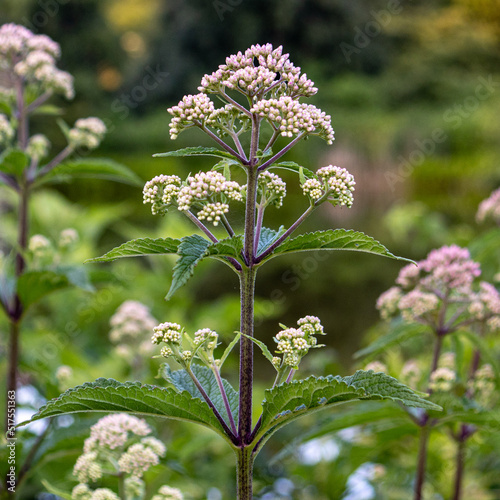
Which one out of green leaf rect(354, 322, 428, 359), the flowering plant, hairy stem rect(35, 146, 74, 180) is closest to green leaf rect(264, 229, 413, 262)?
the flowering plant

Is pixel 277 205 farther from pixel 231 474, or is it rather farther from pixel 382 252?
pixel 231 474

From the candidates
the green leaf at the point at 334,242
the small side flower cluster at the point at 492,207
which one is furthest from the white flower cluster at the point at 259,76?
the small side flower cluster at the point at 492,207

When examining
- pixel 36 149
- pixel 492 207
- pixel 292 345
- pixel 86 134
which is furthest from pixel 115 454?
pixel 492 207

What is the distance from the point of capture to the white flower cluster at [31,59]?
98.9 inches

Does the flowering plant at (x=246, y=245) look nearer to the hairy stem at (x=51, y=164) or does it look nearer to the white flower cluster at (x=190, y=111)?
the white flower cluster at (x=190, y=111)

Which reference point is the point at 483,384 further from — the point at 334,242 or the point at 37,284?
the point at 37,284

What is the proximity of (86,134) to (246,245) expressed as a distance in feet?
5.14

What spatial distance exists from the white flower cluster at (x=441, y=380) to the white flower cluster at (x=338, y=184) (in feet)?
3.17

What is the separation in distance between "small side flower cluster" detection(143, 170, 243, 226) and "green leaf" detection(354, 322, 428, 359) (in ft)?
3.00

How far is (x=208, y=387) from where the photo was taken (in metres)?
1.46

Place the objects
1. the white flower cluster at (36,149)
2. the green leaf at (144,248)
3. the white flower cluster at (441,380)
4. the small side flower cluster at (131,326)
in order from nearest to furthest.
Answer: the green leaf at (144,248) → the white flower cluster at (441,380) → the white flower cluster at (36,149) → the small side flower cluster at (131,326)

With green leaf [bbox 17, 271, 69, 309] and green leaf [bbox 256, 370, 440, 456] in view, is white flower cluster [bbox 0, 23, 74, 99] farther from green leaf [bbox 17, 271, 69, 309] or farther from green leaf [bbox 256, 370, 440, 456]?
green leaf [bbox 256, 370, 440, 456]

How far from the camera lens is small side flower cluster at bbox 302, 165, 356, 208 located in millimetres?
1262

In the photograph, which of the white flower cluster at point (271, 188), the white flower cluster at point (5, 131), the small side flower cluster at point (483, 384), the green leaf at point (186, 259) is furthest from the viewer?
the white flower cluster at point (5, 131)
